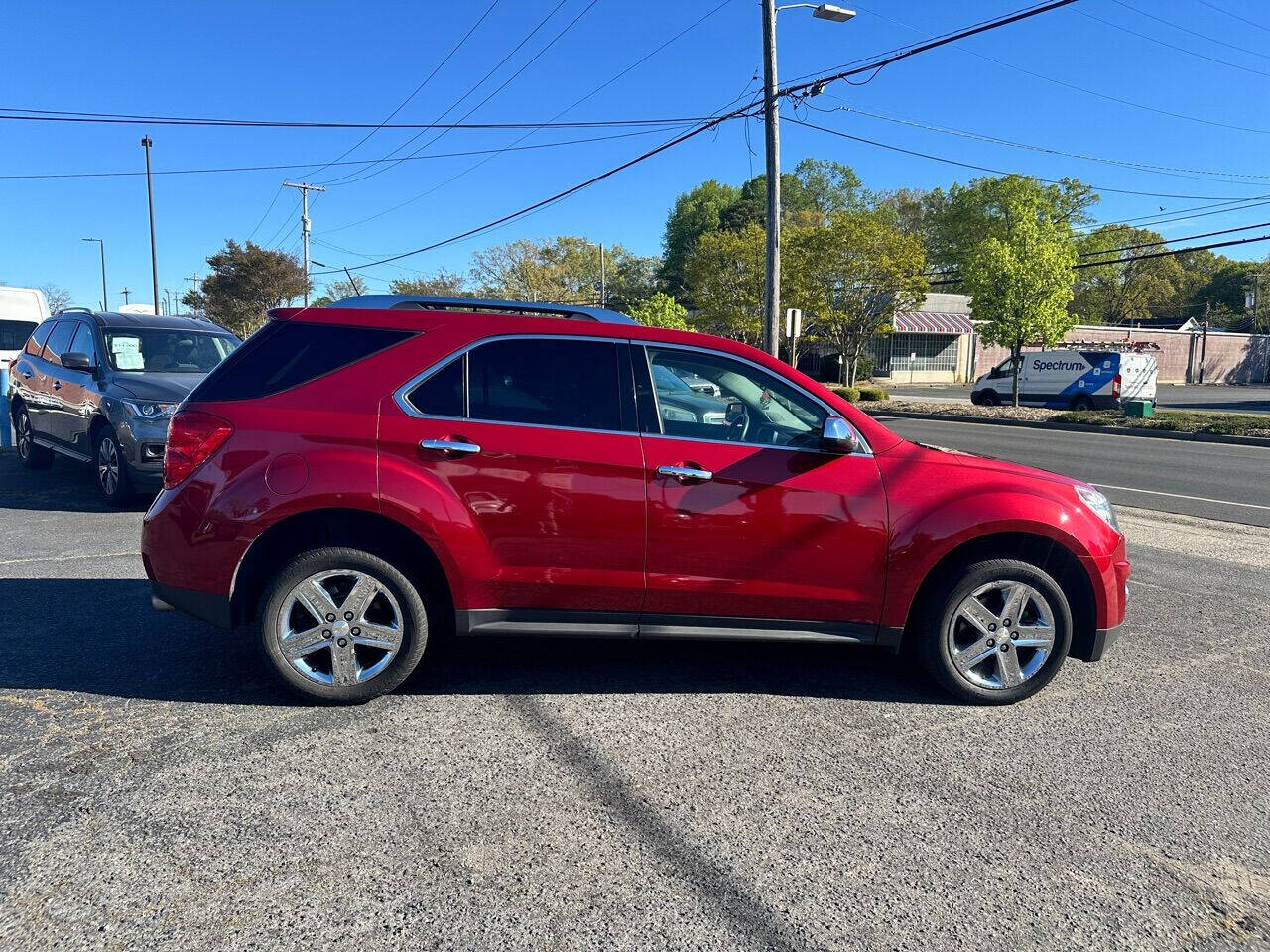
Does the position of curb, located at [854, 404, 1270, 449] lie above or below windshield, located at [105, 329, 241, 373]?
below

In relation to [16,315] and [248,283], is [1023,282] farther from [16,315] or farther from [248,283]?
[248,283]

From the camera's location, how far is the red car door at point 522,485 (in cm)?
378

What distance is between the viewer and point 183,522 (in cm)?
382

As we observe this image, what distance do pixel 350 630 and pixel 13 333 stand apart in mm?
16875

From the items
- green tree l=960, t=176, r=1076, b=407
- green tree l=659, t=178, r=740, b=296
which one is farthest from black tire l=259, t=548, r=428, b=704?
green tree l=659, t=178, r=740, b=296

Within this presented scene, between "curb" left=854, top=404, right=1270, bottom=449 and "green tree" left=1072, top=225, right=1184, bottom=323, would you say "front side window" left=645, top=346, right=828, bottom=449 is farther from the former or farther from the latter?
"green tree" left=1072, top=225, right=1184, bottom=323

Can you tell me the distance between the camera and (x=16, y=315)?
16.4m

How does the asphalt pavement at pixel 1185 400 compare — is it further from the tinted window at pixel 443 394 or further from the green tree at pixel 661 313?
the tinted window at pixel 443 394

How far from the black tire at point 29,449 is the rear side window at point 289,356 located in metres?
8.14

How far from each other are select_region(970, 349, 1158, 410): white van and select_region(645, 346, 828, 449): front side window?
2899 centimetres

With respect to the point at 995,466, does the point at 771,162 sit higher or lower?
higher

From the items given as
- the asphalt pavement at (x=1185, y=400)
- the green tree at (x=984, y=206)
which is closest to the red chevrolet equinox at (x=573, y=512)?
the asphalt pavement at (x=1185, y=400)

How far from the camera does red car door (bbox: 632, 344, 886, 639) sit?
383 cm

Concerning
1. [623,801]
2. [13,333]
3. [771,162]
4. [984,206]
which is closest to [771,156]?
[771,162]
